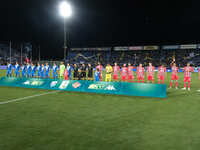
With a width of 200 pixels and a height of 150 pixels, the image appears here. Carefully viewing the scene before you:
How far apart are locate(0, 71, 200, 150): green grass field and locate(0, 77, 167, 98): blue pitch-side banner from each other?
75.8 inches

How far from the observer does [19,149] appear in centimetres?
411

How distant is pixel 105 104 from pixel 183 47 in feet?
160

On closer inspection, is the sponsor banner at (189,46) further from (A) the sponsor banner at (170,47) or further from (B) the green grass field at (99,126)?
(B) the green grass field at (99,126)

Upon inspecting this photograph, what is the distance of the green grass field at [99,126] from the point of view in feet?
14.3

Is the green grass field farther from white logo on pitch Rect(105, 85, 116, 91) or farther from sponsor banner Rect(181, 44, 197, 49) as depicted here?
sponsor banner Rect(181, 44, 197, 49)

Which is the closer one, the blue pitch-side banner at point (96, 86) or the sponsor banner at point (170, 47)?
the blue pitch-side banner at point (96, 86)

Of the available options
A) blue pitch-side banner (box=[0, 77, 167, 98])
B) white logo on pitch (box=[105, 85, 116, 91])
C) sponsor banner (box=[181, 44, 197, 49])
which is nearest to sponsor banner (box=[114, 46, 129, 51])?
sponsor banner (box=[181, 44, 197, 49])

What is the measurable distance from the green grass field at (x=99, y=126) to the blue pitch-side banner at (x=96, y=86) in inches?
75.8

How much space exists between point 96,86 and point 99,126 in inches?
249

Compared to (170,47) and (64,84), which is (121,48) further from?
(64,84)

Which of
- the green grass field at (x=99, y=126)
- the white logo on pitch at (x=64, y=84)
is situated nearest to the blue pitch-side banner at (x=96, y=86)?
the white logo on pitch at (x=64, y=84)

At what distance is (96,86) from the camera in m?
11.9

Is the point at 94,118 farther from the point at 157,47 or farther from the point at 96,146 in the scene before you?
the point at 157,47

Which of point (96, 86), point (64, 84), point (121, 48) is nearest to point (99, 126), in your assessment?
point (96, 86)
